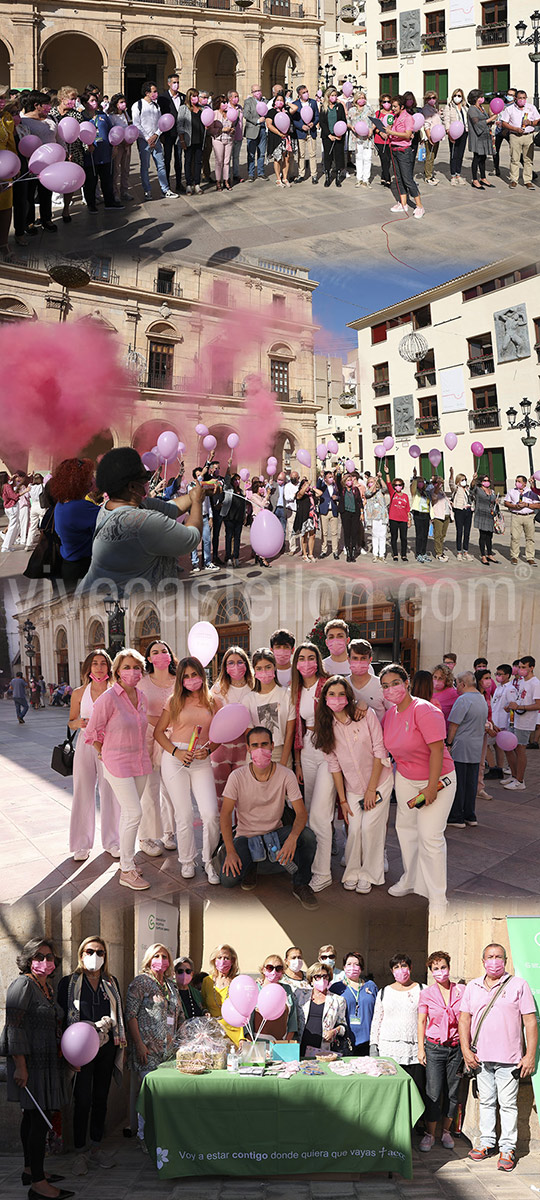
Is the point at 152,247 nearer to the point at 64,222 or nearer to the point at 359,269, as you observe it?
the point at 64,222

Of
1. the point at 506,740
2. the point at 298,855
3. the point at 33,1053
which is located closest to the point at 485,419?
the point at 506,740

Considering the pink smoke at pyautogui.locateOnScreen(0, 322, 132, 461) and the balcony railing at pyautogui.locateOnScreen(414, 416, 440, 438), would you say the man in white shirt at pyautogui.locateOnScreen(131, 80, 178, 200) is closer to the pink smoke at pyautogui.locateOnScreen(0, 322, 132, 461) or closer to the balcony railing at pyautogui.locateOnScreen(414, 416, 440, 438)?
the pink smoke at pyautogui.locateOnScreen(0, 322, 132, 461)

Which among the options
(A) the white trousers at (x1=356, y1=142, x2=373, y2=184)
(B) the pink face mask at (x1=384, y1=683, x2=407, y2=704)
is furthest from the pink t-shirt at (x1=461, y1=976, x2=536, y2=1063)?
(A) the white trousers at (x1=356, y1=142, x2=373, y2=184)

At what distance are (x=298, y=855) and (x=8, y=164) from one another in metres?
3.37

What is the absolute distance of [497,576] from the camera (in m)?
4.29

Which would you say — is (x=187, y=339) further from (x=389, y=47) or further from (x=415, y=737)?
(x=415, y=737)

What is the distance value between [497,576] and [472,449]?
0.70 metres

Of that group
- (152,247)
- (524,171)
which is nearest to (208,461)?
(152,247)

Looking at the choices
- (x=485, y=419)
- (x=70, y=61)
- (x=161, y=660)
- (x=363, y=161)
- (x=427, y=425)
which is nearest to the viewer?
(x=161, y=660)

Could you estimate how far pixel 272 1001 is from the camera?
3.42 meters

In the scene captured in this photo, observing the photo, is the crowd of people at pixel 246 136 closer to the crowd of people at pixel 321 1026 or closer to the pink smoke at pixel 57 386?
the pink smoke at pixel 57 386

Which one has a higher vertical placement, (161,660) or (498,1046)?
(161,660)

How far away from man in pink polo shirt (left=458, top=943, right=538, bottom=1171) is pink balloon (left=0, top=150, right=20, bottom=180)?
13.7ft

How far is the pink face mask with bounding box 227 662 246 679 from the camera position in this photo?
11.4 feet
